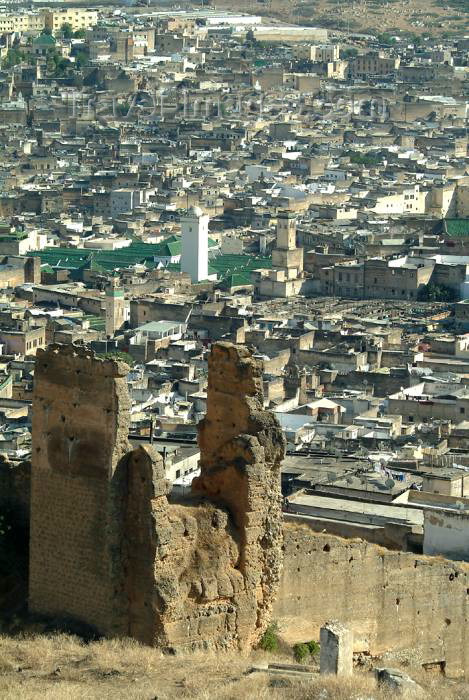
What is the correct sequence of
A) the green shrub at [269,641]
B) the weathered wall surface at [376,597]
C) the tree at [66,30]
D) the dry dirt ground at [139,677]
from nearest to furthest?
the dry dirt ground at [139,677] → the green shrub at [269,641] → the weathered wall surface at [376,597] → the tree at [66,30]

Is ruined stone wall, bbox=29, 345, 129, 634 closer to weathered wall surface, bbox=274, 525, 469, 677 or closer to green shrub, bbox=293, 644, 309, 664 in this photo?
green shrub, bbox=293, 644, 309, 664

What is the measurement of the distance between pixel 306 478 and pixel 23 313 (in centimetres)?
2266

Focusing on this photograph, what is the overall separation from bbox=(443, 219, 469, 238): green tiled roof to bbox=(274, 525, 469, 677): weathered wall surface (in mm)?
39977

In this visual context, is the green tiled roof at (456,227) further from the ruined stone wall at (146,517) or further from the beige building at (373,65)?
the beige building at (373,65)

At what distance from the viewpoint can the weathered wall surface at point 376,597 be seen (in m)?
20.2

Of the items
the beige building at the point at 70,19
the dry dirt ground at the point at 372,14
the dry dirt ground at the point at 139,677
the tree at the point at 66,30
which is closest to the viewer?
the dry dirt ground at the point at 139,677

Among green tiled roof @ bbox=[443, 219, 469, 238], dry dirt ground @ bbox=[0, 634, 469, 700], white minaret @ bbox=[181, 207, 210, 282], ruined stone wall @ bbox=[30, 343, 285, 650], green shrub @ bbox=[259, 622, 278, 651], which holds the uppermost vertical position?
ruined stone wall @ bbox=[30, 343, 285, 650]

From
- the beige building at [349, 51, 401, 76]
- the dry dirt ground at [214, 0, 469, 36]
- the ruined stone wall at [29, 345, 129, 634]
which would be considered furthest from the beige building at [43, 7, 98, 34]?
the ruined stone wall at [29, 345, 129, 634]

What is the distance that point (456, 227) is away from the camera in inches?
2477

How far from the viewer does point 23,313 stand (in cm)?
4912

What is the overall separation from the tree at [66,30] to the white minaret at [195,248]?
209 feet

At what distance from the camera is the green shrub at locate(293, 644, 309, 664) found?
63.9 feet

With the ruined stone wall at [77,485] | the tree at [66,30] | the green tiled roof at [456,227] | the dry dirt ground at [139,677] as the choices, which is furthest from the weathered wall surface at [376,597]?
the tree at [66,30]

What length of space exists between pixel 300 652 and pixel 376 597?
1.57 m
